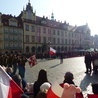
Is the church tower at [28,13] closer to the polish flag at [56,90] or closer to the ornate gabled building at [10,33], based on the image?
the ornate gabled building at [10,33]

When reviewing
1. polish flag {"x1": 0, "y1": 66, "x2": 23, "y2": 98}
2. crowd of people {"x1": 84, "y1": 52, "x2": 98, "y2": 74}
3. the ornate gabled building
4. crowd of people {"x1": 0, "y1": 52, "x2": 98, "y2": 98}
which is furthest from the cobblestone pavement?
the ornate gabled building

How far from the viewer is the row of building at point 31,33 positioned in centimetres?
5392

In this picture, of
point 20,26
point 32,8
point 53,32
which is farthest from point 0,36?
point 53,32

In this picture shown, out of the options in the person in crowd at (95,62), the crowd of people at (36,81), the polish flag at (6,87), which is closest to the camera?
the polish flag at (6,87)

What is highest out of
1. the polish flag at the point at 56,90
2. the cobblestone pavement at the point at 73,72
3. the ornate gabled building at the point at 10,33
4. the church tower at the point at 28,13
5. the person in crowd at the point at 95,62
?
the church tower at the point at 28,13

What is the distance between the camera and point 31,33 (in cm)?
6131

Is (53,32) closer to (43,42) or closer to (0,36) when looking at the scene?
(43,42)

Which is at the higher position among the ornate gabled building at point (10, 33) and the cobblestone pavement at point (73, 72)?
the ornate gabled building at point (10, 33)

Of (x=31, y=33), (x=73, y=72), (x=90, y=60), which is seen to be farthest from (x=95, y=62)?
(x=31, y=33)

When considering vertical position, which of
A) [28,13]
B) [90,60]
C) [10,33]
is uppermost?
[28,13]

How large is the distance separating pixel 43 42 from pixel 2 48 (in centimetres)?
1578

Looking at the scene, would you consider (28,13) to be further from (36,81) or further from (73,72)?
(36,81)

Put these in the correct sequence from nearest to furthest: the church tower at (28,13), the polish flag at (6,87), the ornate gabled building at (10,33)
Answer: the polish flag at (6,87), the ornate gabled building at (10,33), the church tower at (28,13)

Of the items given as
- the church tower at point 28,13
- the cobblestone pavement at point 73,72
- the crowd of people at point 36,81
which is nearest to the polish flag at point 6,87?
the crowd of people at point 36,81
